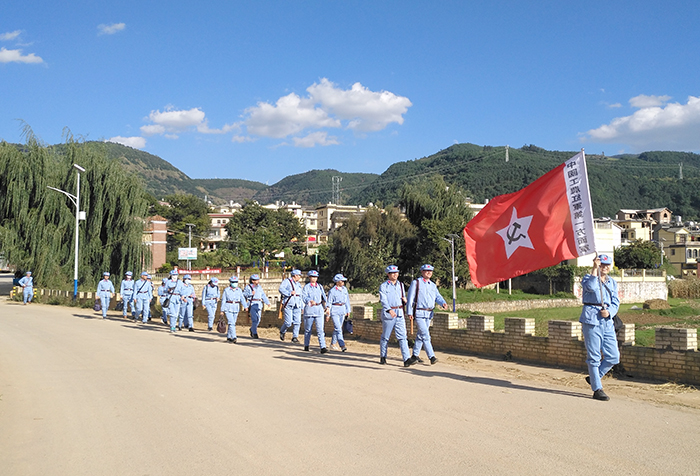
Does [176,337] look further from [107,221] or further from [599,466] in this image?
[107,221]

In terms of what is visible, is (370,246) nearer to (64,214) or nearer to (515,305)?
(515,305)

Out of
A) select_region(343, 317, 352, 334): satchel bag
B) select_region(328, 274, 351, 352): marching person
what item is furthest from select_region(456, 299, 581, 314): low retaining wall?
select_region(328, 274, 351, 352): marching person

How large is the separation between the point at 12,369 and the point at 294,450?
7.69m

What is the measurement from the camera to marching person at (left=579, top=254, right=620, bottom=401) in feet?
26.5

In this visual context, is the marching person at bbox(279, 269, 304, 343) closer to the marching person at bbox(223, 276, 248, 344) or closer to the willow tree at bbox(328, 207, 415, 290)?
the marching person at bbox(223, 276, 248, 344)

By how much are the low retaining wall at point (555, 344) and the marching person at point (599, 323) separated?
1770 millimetres

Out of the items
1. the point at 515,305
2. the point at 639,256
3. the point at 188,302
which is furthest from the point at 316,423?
the point at 639,256

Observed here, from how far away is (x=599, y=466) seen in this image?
5.11 metres

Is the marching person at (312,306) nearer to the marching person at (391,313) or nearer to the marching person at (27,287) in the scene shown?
the marching person at (391,313)

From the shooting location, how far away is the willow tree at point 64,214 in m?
35.0

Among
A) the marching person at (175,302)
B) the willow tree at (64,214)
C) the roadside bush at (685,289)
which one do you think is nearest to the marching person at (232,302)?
the marching person at (175,302)

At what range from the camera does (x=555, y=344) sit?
11258 mm

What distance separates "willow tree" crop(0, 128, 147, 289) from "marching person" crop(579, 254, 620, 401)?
3318cm

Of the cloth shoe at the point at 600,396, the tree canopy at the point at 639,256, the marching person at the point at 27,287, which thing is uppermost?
the tree canopy at the point at 639,256
